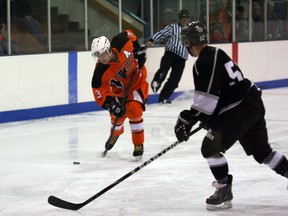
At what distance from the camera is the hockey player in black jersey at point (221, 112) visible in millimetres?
3822

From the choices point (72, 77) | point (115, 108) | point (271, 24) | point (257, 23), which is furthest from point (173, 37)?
point (115, 108)

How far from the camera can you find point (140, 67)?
5.68m

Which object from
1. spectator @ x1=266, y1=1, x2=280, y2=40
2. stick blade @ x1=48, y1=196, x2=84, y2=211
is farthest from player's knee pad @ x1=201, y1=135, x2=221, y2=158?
spectator @ x1=266, y1=1, x2=280, y2=40

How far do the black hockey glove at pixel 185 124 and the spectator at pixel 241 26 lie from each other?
7.49m

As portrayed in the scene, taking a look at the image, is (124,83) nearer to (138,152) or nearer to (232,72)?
(138,152)

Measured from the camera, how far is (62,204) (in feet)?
13.3

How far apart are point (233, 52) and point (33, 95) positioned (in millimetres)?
3777

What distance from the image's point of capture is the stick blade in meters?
4.02

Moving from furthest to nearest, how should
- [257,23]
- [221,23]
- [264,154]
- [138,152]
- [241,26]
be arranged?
1. [257,23]
2. [241,26]
3. [221,23]
4. [138,152]
5. [264,154]

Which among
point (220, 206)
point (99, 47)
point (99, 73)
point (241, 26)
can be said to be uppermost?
point (99, 47)

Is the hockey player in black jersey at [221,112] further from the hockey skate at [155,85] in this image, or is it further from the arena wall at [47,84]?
the hockey skate at [155,85]

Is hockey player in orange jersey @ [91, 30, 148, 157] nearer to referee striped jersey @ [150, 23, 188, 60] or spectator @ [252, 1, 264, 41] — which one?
referee striped jersey @ [150, 23, 188, 60]

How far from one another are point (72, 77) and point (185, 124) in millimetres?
4754

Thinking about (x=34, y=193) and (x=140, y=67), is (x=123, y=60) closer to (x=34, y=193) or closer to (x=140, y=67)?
(x=140, y=67)
